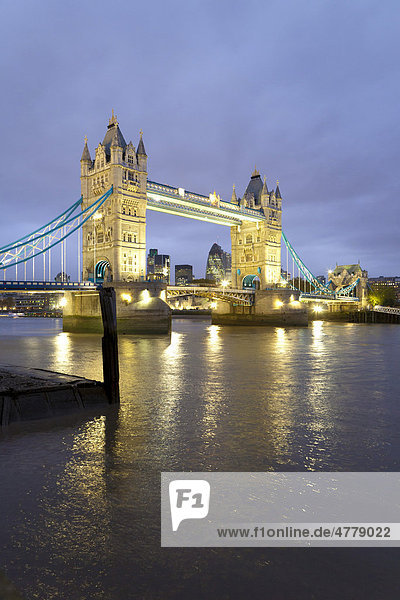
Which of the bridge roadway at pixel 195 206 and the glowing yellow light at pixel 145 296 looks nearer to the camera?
the glowing yellow light at pixel 145 296

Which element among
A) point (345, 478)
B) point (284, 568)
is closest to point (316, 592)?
point (284, 568)

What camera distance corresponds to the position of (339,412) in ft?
37.4

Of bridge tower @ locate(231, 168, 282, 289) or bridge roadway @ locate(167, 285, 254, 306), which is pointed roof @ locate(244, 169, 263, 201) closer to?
bridge tower @ locate(231, 168, 282, 289)

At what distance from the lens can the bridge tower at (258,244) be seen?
7000 cm

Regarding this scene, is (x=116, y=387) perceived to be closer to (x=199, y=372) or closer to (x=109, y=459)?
(x=109, y=459)

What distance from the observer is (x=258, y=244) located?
70.7 m

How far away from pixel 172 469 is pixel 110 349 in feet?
18.7

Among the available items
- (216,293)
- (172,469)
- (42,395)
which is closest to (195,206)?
(216,293)

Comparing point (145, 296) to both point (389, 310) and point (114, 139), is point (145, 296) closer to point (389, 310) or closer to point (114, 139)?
point (114, 139)

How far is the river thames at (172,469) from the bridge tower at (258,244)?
2136 inches

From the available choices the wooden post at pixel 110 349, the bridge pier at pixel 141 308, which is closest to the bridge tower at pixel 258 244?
the bridge pier at pixel 141 308

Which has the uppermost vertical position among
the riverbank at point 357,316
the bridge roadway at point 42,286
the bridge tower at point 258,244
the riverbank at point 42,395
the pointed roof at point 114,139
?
the pointed roof at point 114,139

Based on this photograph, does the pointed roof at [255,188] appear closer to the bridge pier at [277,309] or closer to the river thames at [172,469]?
the bridge pier at [277,309]

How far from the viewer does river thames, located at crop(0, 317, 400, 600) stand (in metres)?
4.12
